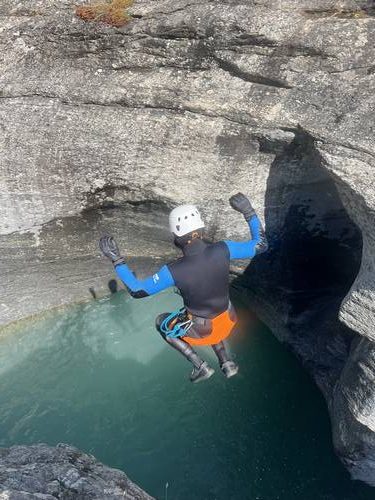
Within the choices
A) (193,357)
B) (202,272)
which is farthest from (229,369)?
(202,272)

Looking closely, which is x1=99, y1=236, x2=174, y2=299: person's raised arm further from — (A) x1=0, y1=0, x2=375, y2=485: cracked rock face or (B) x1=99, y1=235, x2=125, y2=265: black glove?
(A) x1=0, y1=0, x2=375, y2=485: cracked rock face

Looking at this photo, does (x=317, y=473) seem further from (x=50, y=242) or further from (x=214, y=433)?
(x=50, y=242)

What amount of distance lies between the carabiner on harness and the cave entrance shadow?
7.84 ft

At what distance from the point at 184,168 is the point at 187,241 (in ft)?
6.28

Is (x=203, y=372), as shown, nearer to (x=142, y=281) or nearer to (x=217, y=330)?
(x=217, y=330)

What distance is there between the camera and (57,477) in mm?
6055

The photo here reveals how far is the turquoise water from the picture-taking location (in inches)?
353

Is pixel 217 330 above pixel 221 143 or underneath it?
underneath

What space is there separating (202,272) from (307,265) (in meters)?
3.41

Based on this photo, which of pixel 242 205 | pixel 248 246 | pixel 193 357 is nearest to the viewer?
pixel 248 246

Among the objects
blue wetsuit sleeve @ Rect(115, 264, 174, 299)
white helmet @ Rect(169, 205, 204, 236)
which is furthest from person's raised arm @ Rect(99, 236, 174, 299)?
white helmet @ Rect(169, 205, 204, 236)

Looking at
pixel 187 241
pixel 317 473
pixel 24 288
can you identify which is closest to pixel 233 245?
pixel 187 241

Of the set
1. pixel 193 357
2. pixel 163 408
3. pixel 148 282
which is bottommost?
pixel 163 408

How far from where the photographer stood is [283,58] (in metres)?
7.33
